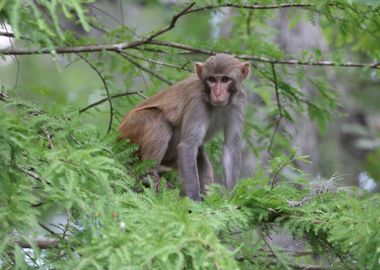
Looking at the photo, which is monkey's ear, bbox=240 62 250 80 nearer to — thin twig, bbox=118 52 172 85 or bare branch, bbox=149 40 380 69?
bare branch, bbox=149 40 380 69

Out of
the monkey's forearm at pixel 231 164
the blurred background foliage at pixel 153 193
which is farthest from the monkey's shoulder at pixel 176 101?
the monkey's forearm at pixel 231 164

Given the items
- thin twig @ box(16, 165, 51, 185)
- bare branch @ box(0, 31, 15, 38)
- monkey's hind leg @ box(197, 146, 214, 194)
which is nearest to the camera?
thin twig @ box(16, 165, 51, 185)

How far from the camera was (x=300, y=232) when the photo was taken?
6.73m

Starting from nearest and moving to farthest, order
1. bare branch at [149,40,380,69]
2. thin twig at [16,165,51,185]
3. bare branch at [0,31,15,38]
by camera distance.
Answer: thin twig at [16,165,51,185] < bare branch at [0,31,15,38] < bare branch at [149,40,380,69]

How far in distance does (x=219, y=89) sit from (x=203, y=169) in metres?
1.21

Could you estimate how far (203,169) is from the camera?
9.65 meters

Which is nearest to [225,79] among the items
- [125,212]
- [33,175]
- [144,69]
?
[144,69]

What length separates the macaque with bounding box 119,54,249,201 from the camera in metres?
8.89

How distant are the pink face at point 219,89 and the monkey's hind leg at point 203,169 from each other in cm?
98

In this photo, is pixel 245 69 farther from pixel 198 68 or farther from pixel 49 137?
pixel 49 137

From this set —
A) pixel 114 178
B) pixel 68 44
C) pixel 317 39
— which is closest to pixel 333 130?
pixel 317 39

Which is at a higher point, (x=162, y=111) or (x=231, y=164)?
(x=162, y=111)

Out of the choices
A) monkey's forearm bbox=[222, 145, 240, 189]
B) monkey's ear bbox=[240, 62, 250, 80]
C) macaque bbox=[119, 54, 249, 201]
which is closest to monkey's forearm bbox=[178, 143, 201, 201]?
macaque bbox=[119, 54, 249, 201]

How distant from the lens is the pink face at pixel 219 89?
886 cm
